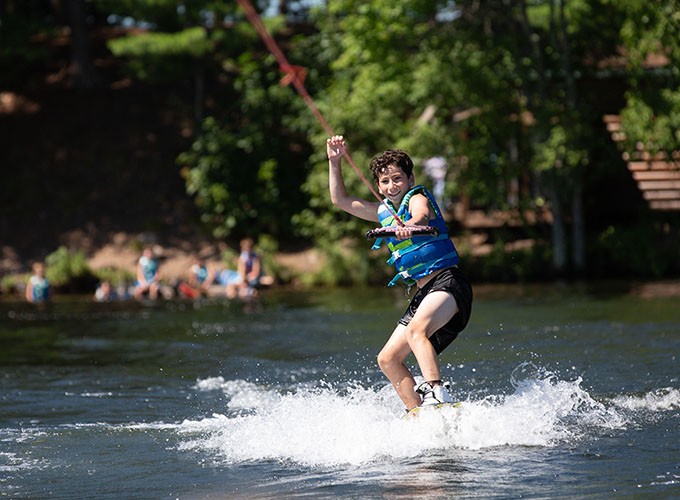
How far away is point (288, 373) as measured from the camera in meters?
10.2

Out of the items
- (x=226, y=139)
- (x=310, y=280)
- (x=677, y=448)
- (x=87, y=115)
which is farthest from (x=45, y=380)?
(x=87, y=115)

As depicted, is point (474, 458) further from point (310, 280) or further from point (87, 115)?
point (87, 115)

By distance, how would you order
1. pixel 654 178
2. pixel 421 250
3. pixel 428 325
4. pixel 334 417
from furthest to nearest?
pixel 654 178 → pixel 334 417 → pixel 421 250 → pixel 428 325

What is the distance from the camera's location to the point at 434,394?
6.58m

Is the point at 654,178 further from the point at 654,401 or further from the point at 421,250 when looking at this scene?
the point at 421,250

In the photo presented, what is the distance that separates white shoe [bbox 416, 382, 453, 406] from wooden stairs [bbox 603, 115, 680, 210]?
61.7 feet

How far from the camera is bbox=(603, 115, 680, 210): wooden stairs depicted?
24844 mm

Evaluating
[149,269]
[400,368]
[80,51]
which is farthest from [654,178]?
[400,368]

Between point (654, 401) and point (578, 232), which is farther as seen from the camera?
point (578, 232)

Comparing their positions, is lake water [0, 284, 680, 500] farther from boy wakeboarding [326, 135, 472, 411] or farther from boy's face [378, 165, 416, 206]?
boy's face [378, 165, 416, 206]

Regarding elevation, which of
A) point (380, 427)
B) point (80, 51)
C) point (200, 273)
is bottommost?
point (380, 427)

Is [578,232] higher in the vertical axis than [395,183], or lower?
lower

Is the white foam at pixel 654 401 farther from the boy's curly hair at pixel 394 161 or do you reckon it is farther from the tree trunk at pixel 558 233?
the tree trunk at pixel 558 233

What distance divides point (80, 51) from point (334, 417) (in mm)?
30197
